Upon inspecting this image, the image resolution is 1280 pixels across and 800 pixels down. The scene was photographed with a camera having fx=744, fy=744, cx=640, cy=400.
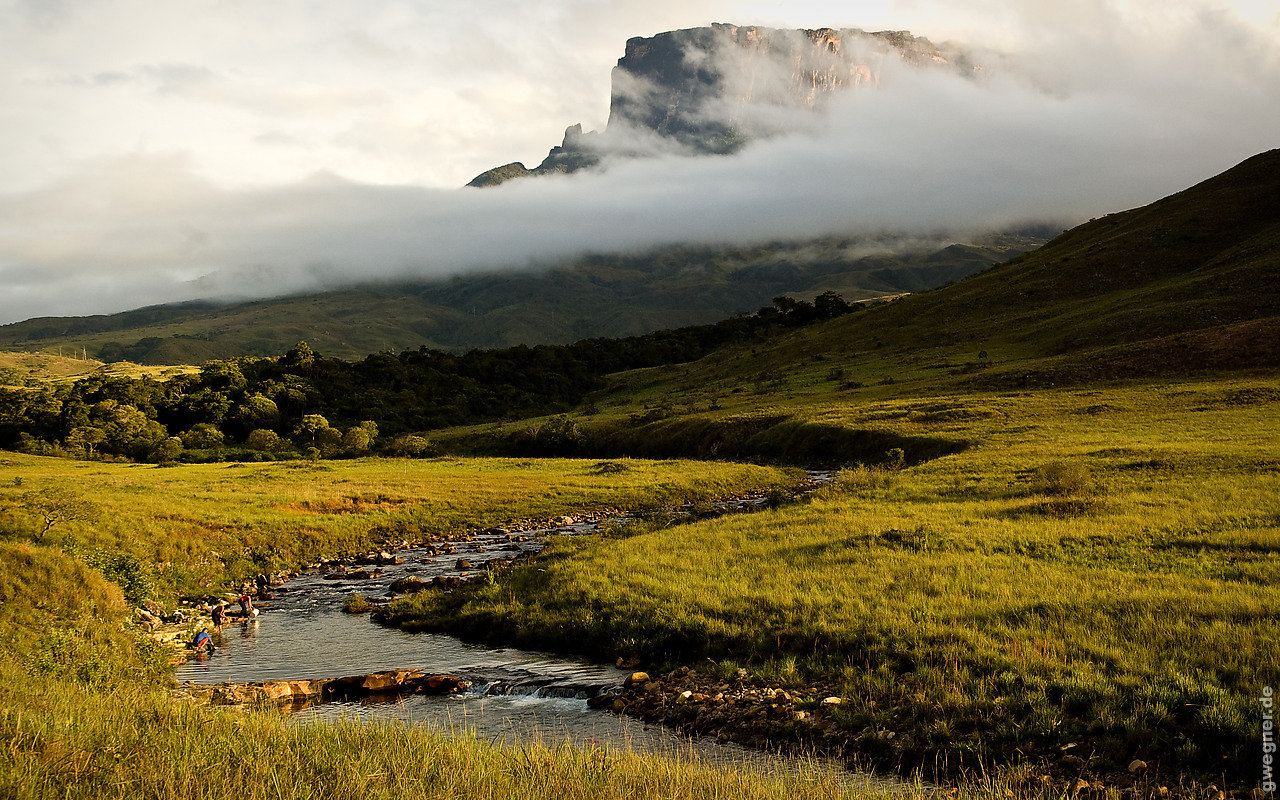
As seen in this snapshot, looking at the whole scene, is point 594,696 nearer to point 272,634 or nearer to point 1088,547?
point 272,634

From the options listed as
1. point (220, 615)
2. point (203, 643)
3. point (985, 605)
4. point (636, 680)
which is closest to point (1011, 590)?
point (985, 605)

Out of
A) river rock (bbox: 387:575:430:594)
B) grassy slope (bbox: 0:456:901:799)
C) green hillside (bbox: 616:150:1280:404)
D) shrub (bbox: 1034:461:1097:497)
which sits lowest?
river rock (bbox: 387:575:430:594)

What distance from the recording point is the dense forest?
9400 centimetres

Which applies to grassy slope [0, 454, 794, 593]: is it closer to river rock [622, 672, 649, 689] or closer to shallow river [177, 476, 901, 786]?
shallow river [177, 476, 901, 786]

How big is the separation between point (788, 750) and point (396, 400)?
128 meters

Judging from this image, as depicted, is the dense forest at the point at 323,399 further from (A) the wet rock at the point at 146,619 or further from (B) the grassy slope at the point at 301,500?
(A) the wet rock at the point at 146,619

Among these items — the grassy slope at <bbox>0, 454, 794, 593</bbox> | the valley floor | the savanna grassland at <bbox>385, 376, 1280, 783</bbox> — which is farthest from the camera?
the grassy slope at <bbox>0, 454, 794, 593</bbox>

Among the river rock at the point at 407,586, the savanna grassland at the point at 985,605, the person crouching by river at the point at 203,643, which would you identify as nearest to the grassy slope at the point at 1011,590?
the savanna grassland at the point at 985,605

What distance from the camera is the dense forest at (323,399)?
9400cm

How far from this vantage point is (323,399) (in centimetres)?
12600

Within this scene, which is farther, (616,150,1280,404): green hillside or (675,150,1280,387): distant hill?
(616,150,1280,404): green hillside

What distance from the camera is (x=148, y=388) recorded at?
118 meters

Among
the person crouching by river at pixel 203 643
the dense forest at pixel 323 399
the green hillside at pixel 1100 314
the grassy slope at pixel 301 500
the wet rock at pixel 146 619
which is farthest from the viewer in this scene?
the dense forest at pixel 323 399

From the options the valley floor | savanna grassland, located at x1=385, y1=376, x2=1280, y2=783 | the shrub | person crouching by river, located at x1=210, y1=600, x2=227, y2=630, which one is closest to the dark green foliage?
the valley floor
